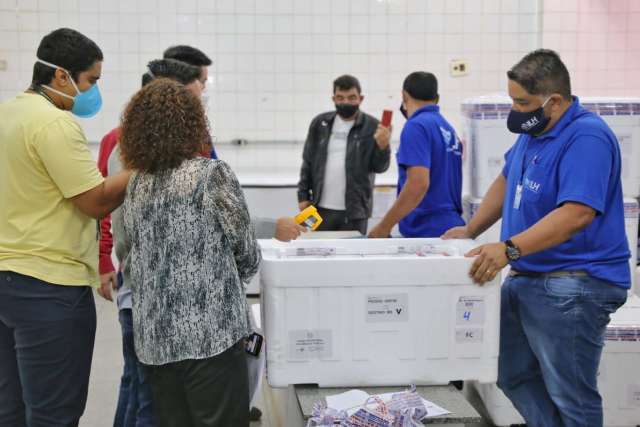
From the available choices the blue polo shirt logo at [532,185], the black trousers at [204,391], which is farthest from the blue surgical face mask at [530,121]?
the black trousers at [204,391]

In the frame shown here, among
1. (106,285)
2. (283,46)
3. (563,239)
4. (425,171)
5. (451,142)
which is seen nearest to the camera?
(563,239)

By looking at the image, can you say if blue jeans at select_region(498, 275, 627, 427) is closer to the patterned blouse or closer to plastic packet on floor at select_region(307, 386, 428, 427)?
plastic packet on floor at select_region(307, 386, 428, 427)

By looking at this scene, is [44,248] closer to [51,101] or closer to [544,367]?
[51,101]

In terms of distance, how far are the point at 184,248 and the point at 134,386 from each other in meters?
0.68

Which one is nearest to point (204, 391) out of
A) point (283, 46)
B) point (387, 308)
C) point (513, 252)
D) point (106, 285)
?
point (387, 308)

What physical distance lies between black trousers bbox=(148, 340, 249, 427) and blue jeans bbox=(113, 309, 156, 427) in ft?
0.57

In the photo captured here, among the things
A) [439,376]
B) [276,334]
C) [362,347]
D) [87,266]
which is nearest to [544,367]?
[439,376]

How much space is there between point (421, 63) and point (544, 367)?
385 cm

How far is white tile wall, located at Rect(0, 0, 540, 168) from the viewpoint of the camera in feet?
19.1

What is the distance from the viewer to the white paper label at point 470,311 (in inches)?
93.0

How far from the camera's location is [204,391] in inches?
85.8

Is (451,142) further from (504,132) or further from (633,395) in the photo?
(633,395)

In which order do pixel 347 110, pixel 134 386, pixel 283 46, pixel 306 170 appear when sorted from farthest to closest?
1. pixel 283 46
2. pixel 306 170
3. pixel 347 110
4. pixel 134 386

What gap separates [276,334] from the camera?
7.73 ft
